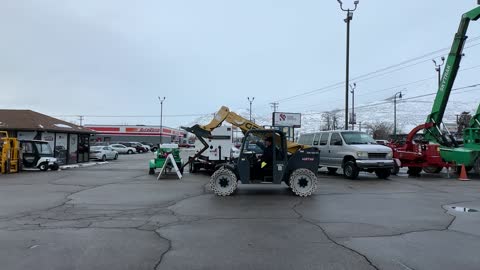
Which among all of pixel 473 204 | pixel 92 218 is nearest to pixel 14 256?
pixel 92 218

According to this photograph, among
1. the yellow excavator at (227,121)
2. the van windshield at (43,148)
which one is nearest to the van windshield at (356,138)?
the yellow excavator at (227,121)

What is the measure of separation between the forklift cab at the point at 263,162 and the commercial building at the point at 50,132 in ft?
66.7

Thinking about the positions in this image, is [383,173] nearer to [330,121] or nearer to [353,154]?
[353,154]

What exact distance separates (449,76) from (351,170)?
7902 millimetres

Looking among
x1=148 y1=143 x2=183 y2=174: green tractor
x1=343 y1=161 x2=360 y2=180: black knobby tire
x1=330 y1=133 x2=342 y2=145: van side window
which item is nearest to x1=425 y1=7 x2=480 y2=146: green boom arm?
x1=330 y1=133 x2=342 y2=145: van side window

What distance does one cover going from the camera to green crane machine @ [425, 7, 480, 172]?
68.0ft

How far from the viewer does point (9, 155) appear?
2331cm

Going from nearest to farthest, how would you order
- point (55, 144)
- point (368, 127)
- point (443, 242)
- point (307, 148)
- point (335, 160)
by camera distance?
1. point (443, 242)
2. point (307, 148)
3. point (335, 160)
4. point (55, 144)
5. point (368, 127)

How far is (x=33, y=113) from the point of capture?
108ft

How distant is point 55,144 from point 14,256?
26496mm

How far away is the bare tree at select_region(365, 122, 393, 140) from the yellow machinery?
74.0 meters

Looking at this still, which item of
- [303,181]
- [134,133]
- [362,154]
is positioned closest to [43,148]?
[362,154]

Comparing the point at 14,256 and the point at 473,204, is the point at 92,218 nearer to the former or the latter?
the point at 14,256

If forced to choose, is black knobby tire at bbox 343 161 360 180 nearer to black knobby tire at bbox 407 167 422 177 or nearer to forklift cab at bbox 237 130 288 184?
black knobby tire at bbox 407 167 422 177
